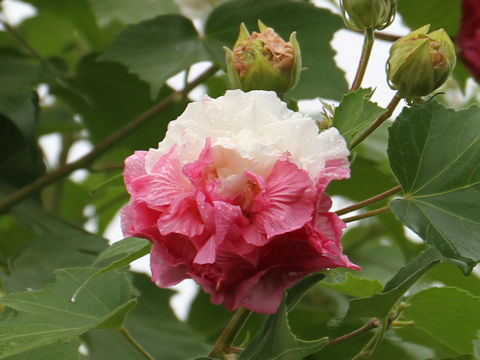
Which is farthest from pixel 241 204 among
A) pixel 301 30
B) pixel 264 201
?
pixel 301 30

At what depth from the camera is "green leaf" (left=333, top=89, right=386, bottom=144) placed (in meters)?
0.62

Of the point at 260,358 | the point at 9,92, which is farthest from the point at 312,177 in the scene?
the point at 9,92

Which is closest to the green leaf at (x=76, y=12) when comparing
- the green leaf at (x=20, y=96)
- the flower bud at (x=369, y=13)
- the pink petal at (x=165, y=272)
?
the green leaf at (x=20, y=96)

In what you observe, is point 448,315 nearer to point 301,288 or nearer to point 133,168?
point 301,288

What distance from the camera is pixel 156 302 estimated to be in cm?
109

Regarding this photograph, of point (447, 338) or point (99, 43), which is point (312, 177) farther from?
point (99, 43)

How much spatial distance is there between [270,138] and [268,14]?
476 mm

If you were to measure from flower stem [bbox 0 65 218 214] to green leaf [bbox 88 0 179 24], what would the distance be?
21cm

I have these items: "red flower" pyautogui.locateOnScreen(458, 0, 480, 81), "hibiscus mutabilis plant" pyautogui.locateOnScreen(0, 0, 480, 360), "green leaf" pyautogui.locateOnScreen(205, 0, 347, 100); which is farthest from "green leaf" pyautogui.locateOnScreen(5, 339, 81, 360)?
"red flower" pyautogui.locateOnScreen(458, 0, 480, 81)

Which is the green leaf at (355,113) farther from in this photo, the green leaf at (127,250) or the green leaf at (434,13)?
the green leaf at (434,13)

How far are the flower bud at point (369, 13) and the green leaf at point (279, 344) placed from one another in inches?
8.9

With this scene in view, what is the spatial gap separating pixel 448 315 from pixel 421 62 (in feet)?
0.75

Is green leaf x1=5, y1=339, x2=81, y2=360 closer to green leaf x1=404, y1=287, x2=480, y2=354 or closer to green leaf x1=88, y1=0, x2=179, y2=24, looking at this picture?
green leaf x1=404, y1=287, x2=480, y2=354

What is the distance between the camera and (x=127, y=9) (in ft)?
4.14
